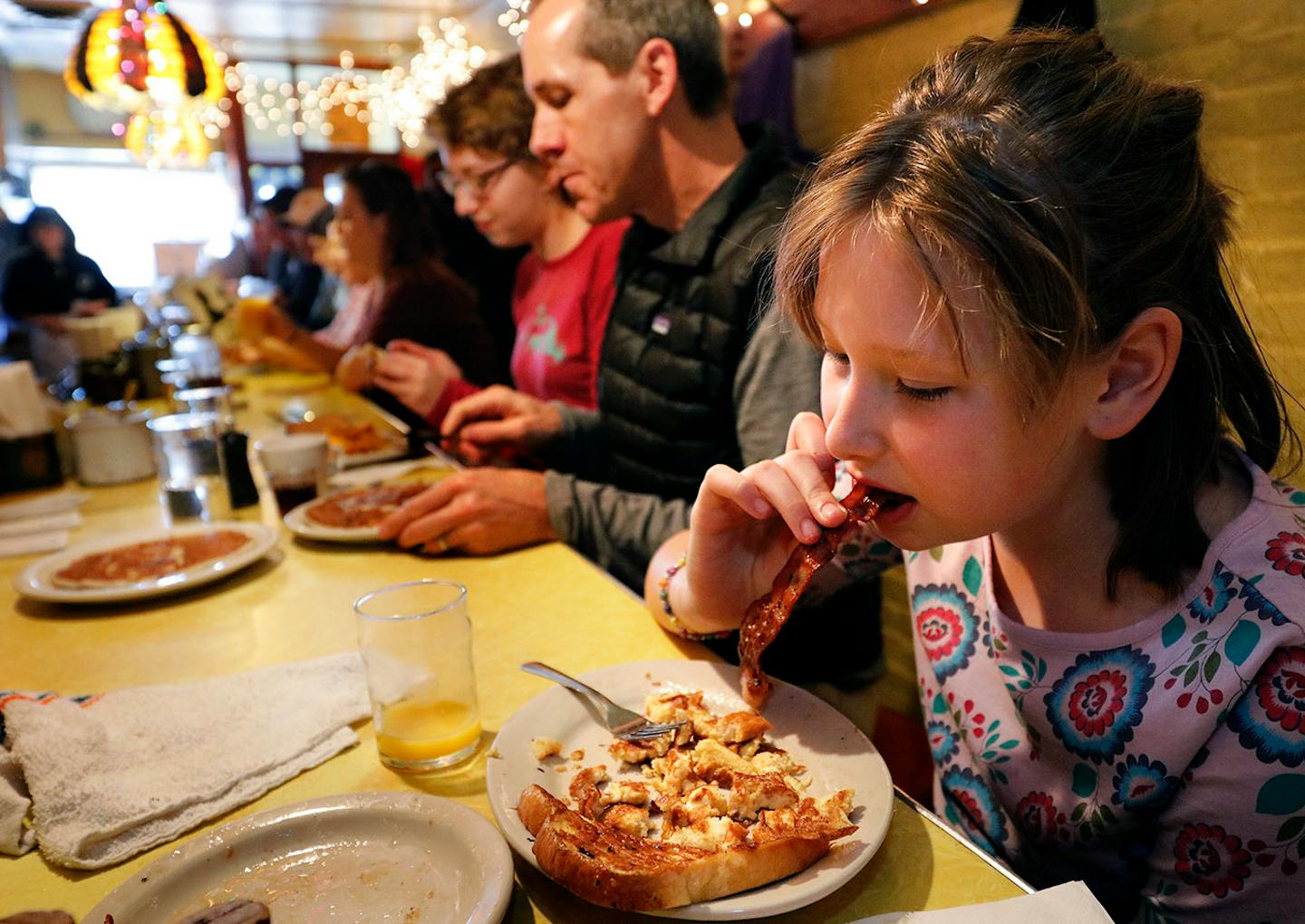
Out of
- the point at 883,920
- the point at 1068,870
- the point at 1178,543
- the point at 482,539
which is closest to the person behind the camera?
the point at 883,920

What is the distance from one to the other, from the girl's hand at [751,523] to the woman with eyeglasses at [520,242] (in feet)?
6.21

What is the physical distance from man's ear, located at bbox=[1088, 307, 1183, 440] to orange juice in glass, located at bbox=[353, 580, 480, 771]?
801 mm

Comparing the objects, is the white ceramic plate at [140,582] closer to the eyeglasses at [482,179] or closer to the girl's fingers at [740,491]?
the girl's fingers at [740,491]

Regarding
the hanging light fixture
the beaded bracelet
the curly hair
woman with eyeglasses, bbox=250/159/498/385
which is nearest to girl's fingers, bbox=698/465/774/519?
the beaded bracelet

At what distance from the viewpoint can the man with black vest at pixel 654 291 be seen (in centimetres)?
181

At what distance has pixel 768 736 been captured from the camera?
106 cm

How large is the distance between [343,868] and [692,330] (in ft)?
4.60

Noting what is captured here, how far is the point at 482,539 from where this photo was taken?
178 centimetres

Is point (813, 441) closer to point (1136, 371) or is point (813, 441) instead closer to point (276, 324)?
point (1136, 371)

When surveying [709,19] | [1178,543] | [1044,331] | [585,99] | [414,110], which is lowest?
[1178,543]

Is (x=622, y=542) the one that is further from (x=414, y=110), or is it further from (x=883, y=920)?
(x=414, y=110)

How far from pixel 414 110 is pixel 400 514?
10.5 metres

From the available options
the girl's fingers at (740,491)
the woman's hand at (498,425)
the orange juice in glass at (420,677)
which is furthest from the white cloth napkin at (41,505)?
the girl's fingers at (740,491)

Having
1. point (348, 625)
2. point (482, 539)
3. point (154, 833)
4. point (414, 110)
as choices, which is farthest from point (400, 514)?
point (414, 110)
